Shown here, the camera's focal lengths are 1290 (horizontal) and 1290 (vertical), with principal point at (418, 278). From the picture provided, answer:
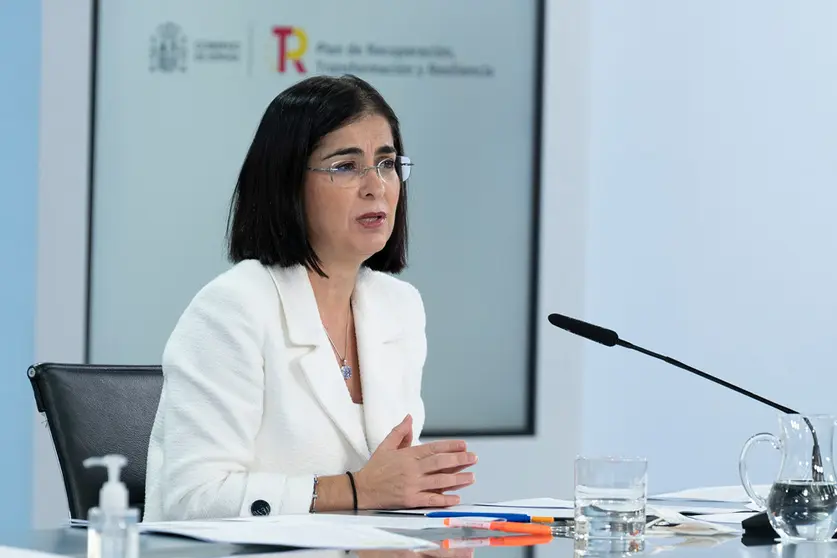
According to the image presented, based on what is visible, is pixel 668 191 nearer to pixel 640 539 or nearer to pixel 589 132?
pixel 589 132

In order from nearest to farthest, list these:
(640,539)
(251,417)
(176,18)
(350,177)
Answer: (640,539), (251,417), (350,177), (176,18)

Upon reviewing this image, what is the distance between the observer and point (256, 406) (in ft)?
7.31

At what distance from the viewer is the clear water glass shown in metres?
1.64

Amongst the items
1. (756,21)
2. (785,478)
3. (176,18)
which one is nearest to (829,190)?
(756,21)

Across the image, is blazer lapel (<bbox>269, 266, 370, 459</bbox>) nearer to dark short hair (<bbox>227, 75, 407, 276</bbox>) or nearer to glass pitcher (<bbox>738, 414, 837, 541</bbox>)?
dark short hair (<bbox>227, 75, 407, 276</bbox>)

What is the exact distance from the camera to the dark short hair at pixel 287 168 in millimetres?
2455

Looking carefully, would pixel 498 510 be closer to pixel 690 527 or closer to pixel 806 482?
pixel 690 527

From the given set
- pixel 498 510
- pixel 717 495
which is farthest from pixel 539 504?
pixel 717 495

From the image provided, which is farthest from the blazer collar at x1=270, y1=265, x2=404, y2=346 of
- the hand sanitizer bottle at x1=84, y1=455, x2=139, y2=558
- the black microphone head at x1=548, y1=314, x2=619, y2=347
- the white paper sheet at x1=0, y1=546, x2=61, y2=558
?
the hand sanitizer bottle at x1=84, y1=455, x2=139, y2=558

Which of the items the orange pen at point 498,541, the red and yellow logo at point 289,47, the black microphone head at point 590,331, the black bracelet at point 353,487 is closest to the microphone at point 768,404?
the black microphone head at point 590,331

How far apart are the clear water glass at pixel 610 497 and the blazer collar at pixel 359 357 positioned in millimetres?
730

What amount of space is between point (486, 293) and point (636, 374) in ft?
2.00

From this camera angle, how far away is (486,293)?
4.43m

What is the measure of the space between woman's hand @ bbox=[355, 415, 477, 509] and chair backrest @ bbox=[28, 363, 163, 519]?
0.43 meters
